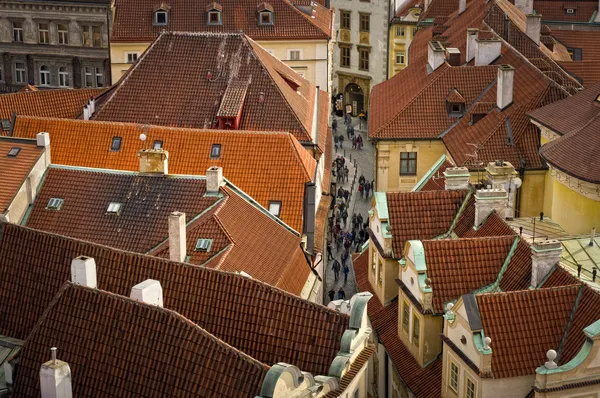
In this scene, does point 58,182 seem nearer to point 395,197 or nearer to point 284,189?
point 284,189

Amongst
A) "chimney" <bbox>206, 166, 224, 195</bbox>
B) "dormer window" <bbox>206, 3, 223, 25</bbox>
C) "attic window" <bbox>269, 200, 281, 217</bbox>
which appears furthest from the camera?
"dormer window" <bbox>206, 3, 223, 25</bbox>

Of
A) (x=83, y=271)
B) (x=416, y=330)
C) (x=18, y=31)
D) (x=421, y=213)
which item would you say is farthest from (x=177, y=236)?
(x=18, y=31)

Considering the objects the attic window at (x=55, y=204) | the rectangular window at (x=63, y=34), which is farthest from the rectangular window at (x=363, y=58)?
the attic window at (x=55, y=204)

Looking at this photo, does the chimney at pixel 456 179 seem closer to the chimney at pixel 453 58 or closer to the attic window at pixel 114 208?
the attic window at pixel 114 208

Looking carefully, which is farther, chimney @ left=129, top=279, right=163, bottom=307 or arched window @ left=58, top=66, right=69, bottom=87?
arched window @ left=58, top=66, right=69, bottom=87

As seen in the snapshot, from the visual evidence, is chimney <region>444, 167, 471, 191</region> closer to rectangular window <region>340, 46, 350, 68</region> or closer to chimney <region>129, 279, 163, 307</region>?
chimney <region>129, 279, 163, 307</region>

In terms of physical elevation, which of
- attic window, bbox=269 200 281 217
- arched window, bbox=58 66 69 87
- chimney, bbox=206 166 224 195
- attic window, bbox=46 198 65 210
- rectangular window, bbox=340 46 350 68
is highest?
chimney, bbox=206 166 224 195

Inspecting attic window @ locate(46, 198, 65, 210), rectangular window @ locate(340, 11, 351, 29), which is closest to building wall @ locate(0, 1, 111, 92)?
rectangular window @ locate(340, 11, 351, 29)
